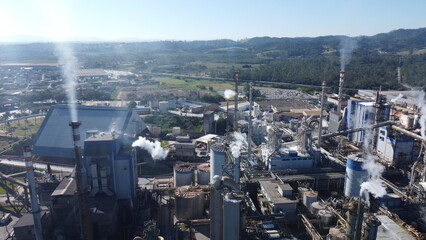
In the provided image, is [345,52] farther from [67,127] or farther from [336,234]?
[336,234]

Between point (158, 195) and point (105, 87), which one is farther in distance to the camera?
point (105, 87)

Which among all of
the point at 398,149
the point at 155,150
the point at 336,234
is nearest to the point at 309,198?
the point at 336,234

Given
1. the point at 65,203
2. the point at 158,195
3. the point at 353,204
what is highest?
the point at 353,204

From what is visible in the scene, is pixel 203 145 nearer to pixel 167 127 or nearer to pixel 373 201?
pixel 167 127

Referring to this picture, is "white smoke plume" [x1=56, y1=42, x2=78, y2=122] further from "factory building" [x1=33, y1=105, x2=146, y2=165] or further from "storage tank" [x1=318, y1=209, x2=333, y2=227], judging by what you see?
"storage tank" [x1=318, y1=209, x2=333, y2=227]

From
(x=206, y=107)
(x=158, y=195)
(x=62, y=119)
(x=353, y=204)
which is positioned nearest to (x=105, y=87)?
(x=206, y=107)

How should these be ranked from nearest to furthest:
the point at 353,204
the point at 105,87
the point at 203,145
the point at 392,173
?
the point at 353,204 → the point at 392,173 → the point at 203,145 → the point at 105,87
